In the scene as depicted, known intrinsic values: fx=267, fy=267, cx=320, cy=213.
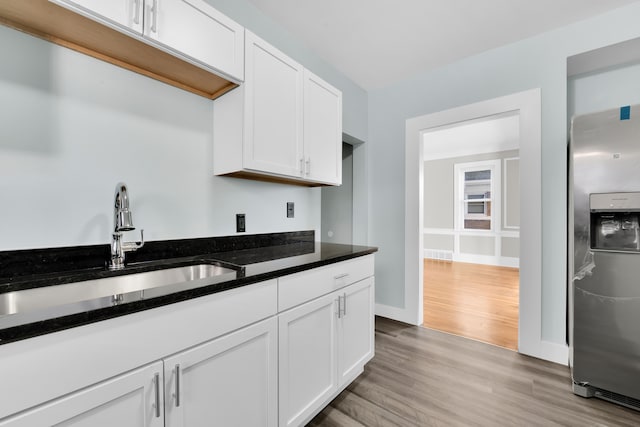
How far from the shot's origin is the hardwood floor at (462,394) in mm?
1483

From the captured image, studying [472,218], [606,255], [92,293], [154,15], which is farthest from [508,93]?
[472,218]

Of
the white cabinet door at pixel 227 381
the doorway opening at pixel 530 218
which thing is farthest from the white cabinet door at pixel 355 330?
the doorway opening at pixel 530 218

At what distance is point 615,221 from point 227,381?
7.60ft

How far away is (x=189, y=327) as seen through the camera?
0.87 meters

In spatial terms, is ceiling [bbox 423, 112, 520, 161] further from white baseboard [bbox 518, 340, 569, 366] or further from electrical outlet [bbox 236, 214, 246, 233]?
electrical outlet [bbox 236, 214, 246, 233]

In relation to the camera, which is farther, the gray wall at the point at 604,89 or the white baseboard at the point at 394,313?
the white baseboard at the point at 394,313

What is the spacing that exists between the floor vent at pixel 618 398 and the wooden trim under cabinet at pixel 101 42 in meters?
2.86

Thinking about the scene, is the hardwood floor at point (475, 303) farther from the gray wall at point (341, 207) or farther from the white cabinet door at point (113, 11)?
the white cabinet door at point (113, 11)

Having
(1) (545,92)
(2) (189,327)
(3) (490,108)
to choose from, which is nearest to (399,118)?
(3) (490,108)

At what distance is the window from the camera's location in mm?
5625

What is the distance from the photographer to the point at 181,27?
1.19 m

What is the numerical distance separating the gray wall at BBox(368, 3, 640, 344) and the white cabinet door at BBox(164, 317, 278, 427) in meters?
2.05

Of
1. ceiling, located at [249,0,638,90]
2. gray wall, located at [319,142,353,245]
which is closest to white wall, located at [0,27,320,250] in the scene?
ceiling, located at [249,0,638,90]

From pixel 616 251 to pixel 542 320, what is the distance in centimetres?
82
